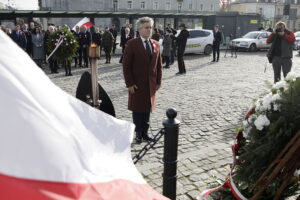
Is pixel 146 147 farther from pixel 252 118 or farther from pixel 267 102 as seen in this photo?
pixel 267 102

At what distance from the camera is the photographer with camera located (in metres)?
7.68

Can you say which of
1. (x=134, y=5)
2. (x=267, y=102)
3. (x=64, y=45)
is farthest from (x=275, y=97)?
(x=134, y=5)

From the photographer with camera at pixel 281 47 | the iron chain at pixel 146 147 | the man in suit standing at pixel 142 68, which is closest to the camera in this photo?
the iron chain at pixel 146 147

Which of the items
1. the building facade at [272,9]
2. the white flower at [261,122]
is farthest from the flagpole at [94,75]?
the building facade at [272,9]

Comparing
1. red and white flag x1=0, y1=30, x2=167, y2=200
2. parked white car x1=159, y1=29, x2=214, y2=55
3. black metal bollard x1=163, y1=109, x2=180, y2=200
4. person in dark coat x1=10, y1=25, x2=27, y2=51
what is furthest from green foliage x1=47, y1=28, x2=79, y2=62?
red and white flag x1=0, y1=30, x2=167, y2=200

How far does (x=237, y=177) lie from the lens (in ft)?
8.04

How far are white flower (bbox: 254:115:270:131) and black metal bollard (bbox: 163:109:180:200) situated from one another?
0.74 meters

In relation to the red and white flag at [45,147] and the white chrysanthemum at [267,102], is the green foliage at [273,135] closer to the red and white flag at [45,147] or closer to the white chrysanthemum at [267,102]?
the white chrysanthemum at [267,102]

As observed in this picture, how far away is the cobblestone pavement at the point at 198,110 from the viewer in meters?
4.09

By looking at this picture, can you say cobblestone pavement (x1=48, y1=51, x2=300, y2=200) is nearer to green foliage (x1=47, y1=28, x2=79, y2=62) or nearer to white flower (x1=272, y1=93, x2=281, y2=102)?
white flower (x1=272, y1=93, x2=281, y2=102)

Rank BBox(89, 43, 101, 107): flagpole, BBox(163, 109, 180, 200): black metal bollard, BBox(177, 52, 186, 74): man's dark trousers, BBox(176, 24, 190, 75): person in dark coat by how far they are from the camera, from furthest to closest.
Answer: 1. BBox(176, 24, 190, 75): person in dark coat
2. BBox(177, 52, 186, 74): man's dark trousers
3. BBox(89, 43, 101, 107): flagpole
4. BBox(163, 109, 180, 200): black metal bollard

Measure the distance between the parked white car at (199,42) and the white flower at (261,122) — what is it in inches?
654

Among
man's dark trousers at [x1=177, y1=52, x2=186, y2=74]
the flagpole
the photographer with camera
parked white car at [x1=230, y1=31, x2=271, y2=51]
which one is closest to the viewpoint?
the flagpole

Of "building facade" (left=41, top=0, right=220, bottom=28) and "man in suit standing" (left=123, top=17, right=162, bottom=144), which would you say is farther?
"building facade" (left=41, top=0, right=220, bottom=28)
